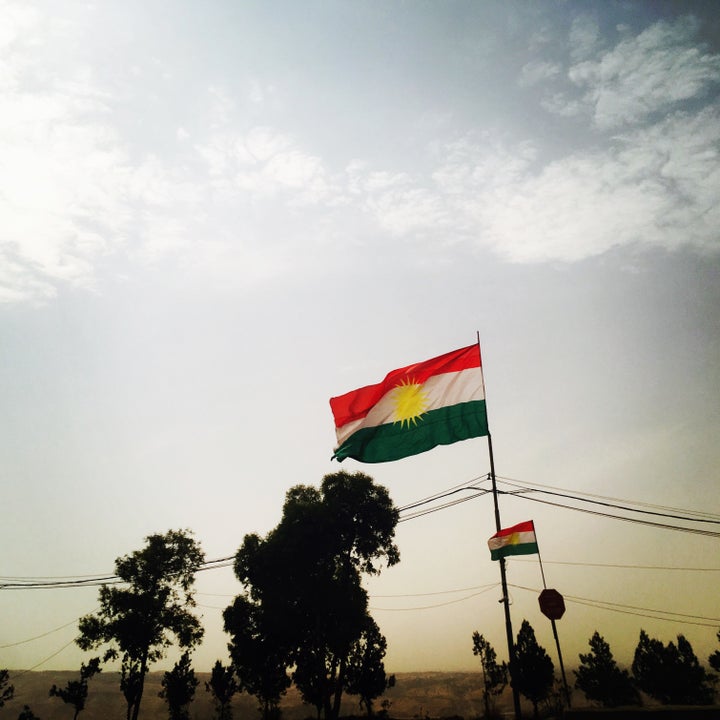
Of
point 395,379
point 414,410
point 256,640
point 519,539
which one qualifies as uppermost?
point 395,379

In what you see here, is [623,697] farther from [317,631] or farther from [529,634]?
[317,631]

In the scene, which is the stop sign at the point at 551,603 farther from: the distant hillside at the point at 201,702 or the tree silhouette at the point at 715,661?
the distant hillside at the point at 201,702

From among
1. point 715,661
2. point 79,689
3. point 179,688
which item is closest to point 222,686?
point 179,688

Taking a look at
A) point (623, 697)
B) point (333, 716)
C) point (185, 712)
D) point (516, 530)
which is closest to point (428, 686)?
point (623, 697)

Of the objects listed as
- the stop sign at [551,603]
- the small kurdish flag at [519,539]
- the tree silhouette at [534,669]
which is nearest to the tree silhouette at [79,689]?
the stop sign at [551,603]

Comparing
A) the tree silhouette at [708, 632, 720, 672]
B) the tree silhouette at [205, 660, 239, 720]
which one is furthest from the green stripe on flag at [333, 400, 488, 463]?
the tree silhouette at [708, 632, 720, 672]

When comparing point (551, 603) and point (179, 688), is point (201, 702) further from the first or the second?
point (551, 603)
